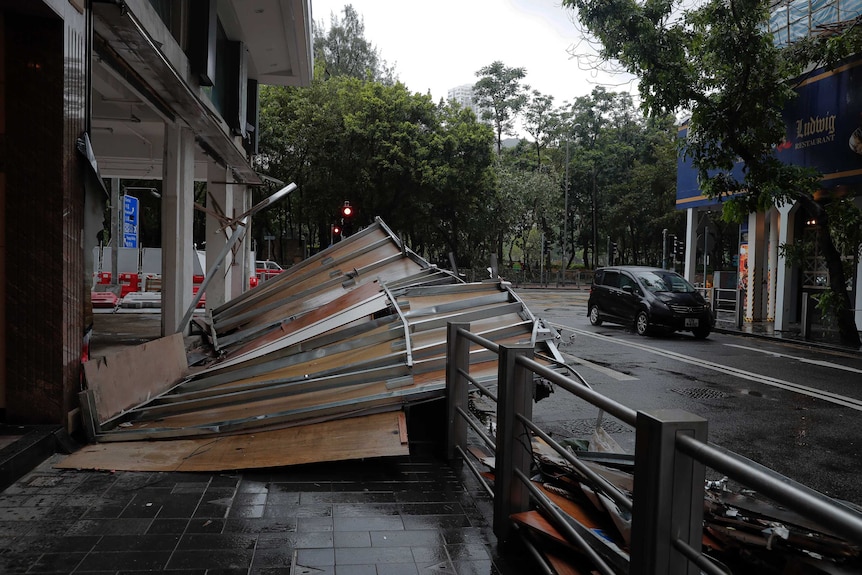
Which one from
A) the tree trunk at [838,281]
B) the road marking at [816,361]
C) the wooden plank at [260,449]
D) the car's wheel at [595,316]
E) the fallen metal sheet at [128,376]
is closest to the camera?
the wooden plank at [260,449]

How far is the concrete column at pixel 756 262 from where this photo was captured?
719 inches

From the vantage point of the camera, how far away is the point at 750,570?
2400mm

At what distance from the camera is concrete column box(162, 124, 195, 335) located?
8.60 metres

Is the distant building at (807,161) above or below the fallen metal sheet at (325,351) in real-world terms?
above

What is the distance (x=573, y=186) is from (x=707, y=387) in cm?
4053

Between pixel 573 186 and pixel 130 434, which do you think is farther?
pixel 573 186

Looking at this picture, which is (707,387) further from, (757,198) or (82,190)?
(82,190)

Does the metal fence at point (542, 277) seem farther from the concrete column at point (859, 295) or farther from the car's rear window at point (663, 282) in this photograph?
the concrete column at point (859, 295)

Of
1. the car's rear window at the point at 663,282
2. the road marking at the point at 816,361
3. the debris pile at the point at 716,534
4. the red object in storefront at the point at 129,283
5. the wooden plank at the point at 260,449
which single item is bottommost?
the road marking at the point at 816,361

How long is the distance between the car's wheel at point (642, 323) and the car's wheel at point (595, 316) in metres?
1.76

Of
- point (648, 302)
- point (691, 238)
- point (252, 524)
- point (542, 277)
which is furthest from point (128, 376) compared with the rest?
point (542, 277)

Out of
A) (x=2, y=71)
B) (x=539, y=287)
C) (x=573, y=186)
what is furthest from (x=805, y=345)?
(x=573, y=186)

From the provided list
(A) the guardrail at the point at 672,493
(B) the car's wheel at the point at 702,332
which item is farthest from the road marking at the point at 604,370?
(A) the guardrail at the point at 672,493

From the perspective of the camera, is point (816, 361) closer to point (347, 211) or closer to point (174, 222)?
point (174, 222)
